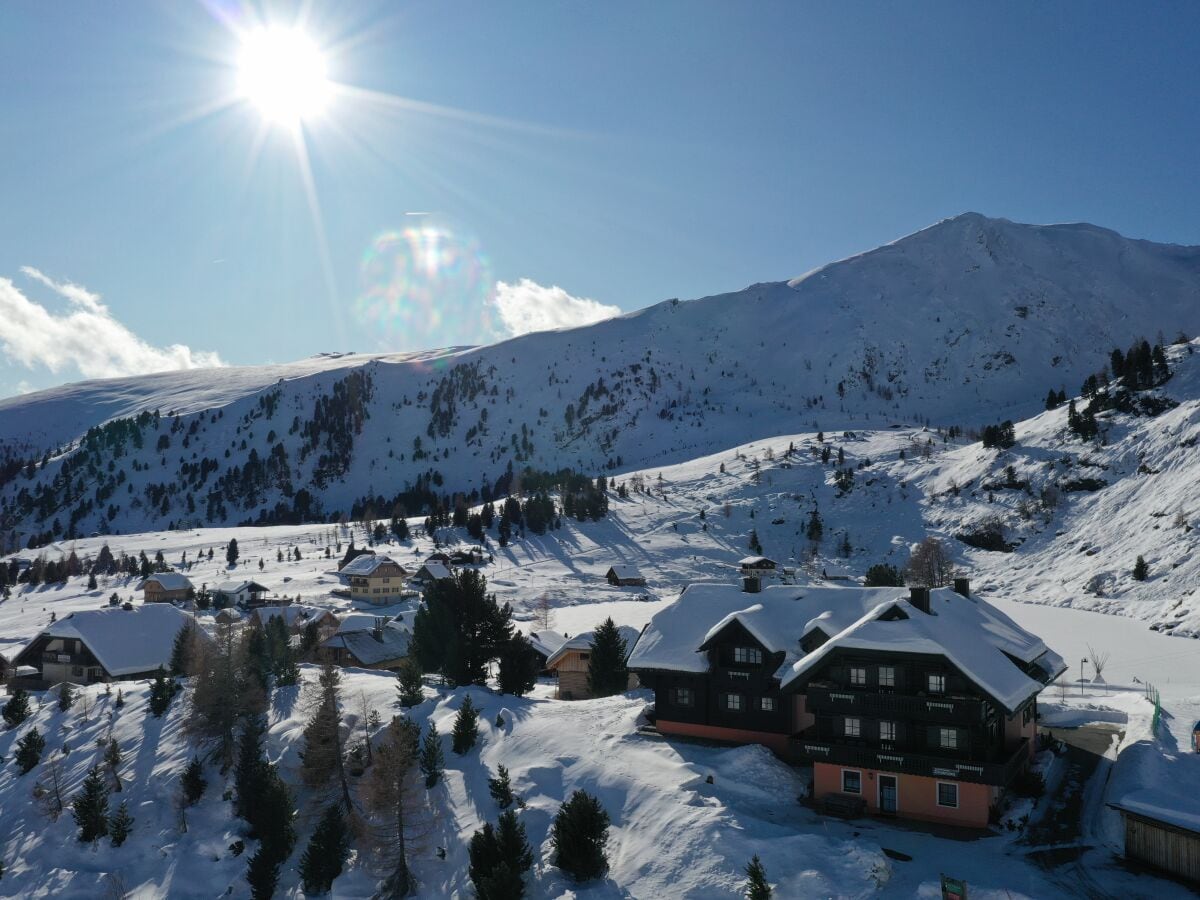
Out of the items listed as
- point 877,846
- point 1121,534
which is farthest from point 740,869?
point 1121,534

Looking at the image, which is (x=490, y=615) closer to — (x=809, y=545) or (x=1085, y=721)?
(x=1085, y=721)

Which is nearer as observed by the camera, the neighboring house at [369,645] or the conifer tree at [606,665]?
the conifer tree at [606,665]

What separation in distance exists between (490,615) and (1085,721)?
114 ft

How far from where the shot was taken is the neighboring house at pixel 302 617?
77250 mm

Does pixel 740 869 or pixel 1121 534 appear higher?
pixel 1121 534

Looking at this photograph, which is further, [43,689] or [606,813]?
[43,689]

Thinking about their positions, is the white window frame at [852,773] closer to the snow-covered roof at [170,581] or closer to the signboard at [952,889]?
the signboard at [952,889]

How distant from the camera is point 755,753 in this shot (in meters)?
34.6

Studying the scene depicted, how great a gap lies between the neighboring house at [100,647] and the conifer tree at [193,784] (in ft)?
84.0

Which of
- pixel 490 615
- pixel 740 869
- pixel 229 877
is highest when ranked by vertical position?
pixel 490 615

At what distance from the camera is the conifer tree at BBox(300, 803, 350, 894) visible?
3284cm

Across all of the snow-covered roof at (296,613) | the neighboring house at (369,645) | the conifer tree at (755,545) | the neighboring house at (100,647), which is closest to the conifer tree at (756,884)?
the neighboring house at (369,645)

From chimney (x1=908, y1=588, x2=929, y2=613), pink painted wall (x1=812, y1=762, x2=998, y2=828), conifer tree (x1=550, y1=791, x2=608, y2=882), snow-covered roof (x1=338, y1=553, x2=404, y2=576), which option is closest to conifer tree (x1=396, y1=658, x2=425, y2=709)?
conifer tree (x1=550, y1=791, x2=608, y2=882)

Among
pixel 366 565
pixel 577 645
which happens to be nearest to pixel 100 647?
pixel 577 645
